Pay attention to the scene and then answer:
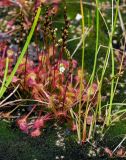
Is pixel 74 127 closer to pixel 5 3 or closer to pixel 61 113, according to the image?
pixel 61 113

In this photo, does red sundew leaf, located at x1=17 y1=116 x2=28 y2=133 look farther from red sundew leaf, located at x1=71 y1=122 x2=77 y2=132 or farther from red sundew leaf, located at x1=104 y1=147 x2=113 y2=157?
red sundew leaf, located at x1=104 y1=147 x2=113 y2=157

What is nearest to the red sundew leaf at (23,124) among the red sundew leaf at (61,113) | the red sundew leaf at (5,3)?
the red sundew leaf at (61,113)

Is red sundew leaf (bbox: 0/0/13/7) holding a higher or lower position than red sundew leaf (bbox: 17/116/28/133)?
higher

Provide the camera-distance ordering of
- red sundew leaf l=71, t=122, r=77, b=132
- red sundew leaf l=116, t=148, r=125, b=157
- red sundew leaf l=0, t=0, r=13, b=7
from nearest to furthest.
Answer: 1. red sundew leaf l=116, t=148, r=125, b=157
2. red sundew leaf l=71, t=122, r=77, b=132
3. red sundew leaf l=0, t=0, r=13, b=7

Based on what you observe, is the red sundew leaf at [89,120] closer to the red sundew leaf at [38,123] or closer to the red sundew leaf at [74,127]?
the red sundew leaf at [74,127]

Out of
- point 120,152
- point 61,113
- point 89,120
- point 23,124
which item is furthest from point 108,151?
point 23,124

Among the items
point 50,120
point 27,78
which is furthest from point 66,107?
point 27,78

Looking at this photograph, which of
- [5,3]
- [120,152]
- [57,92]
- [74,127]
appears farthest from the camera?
[5,3]

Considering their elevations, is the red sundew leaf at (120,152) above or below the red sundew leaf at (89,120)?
below

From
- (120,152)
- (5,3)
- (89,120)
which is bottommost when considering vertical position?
(120,152)

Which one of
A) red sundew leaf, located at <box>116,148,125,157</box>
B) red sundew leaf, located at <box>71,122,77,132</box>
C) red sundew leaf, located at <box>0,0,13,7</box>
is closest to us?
red sundew leaf, located at <box>116,148,125,157</box>

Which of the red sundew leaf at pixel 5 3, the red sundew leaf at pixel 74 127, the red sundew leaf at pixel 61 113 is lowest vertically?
the red sundew leaf at pixel 74 127

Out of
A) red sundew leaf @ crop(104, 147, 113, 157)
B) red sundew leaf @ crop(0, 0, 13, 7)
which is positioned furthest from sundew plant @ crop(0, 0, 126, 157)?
red sundew leaf @ crop(0, 0, 13, 7)
